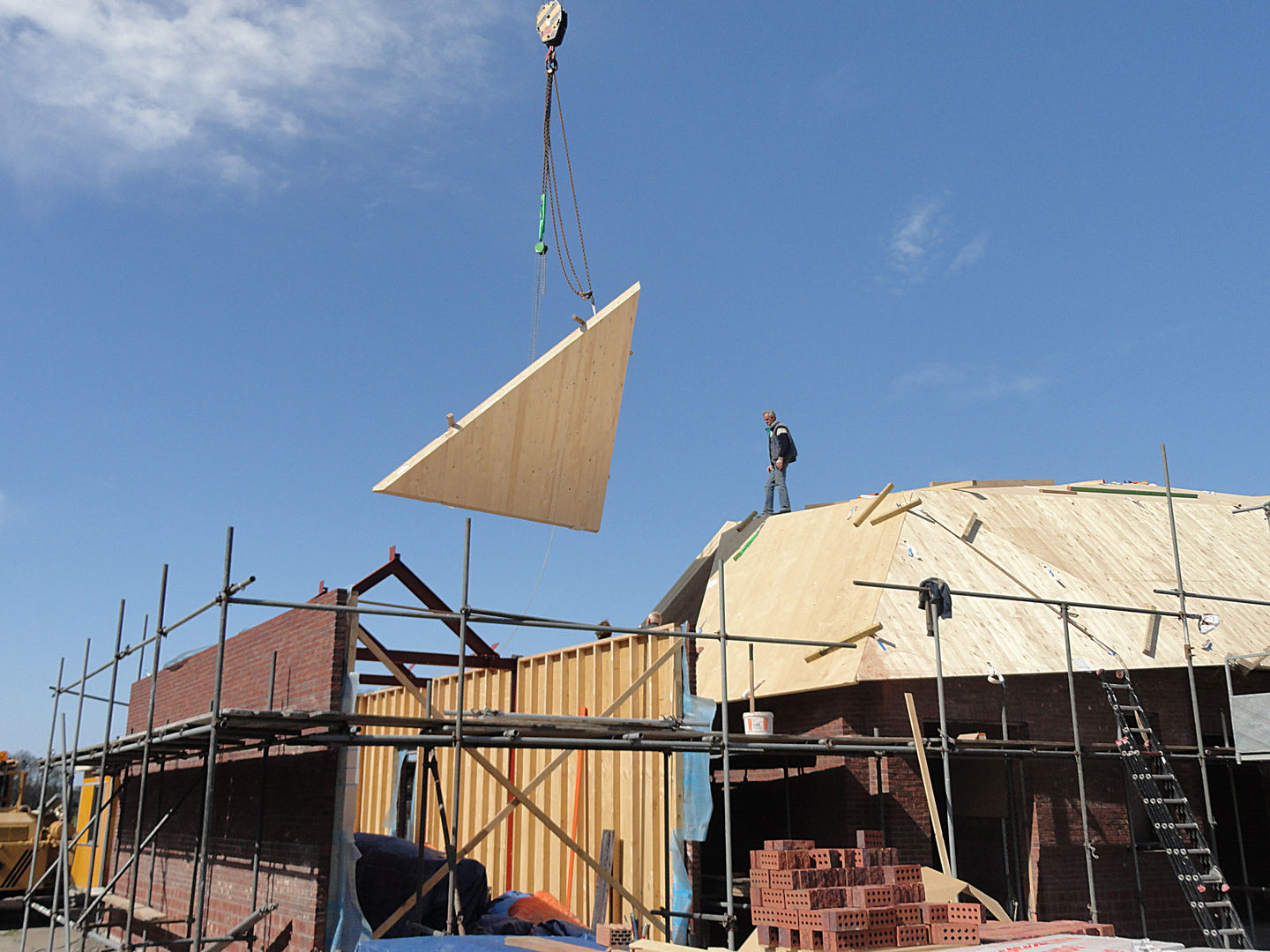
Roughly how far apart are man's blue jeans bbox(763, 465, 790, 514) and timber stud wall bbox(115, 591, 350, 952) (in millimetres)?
10539

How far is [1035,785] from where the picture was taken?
14.5 meters

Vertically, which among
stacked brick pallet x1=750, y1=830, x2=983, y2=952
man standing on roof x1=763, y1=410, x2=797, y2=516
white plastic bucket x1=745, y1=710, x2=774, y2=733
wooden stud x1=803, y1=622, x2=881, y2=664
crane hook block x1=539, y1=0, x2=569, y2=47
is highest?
crane hook block x1=539, y1=0, x2=569, y2=47

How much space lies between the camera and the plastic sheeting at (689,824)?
481 inches

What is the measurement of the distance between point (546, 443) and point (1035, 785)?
8152mm

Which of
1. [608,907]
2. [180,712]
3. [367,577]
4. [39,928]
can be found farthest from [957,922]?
[39,928]

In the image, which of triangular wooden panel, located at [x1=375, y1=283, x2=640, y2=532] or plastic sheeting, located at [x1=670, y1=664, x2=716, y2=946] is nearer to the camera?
plastic sheeting, located at [x1=670, y1=664, x2=716, y2=946]

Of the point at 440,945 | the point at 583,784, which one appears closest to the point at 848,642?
the point at 583,784

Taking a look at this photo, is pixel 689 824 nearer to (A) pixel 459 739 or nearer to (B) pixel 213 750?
(A) pixel 459 739

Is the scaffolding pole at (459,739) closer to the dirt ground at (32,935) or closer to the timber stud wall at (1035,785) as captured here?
the timber stud wall at (1035,785)

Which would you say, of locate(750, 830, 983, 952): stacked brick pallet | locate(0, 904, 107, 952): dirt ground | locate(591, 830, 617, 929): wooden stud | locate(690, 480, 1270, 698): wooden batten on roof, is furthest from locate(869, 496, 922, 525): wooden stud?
locate(0, 904, 107, 952): dirt ground

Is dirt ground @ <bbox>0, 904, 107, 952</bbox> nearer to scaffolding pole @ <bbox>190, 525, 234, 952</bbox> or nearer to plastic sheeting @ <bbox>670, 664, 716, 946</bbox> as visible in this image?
scaffolding pole @ <bbox>190, 525, 234, 952</bbox>

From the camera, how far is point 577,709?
13992 mm

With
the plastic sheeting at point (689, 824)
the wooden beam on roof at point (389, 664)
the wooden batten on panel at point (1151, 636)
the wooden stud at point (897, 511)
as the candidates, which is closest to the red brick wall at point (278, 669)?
the wooden beam on roof at point (389, 664)

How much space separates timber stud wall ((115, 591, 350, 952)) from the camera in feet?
33.8
